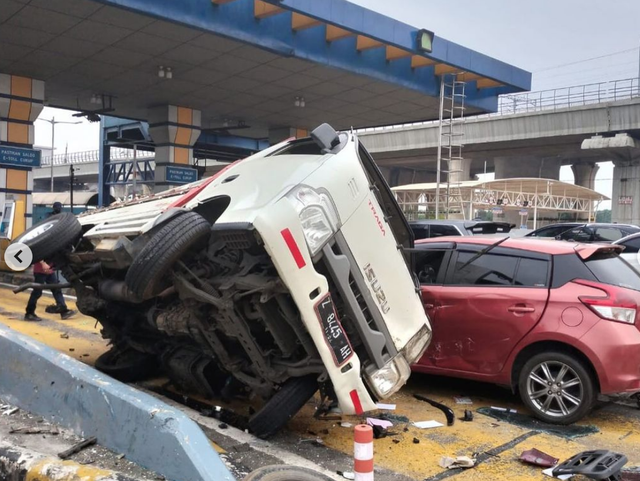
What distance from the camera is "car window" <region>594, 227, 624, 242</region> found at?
48.3 feet

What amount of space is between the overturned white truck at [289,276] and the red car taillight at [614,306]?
1.52 m

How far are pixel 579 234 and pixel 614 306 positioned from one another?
1071 centimetres

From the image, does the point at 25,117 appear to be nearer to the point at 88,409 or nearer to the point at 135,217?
the point at 135,217

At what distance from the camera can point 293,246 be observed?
3.95m

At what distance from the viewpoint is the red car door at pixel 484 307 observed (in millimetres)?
5605

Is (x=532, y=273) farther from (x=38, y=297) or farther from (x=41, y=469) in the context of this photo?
(x=38, y=297)

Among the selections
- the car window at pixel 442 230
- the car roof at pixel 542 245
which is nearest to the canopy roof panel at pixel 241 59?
the car window at pixel 442 230

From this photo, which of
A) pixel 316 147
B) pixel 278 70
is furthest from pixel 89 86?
pixel 316 147

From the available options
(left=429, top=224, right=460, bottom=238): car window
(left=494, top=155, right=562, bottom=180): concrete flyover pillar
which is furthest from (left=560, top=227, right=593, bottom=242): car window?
(left=494, top=155, right=562, bottom=180): concrete flyover pillar

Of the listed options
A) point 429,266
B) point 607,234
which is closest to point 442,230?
point 429,266

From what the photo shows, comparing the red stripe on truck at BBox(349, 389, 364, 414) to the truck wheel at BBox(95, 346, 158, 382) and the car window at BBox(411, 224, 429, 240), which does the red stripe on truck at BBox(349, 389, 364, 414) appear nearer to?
the truck wheel at BBox(95, 346, 158, 382)

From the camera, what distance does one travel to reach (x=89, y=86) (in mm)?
17891

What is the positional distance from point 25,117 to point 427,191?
76.1 feet

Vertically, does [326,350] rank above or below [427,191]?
below
